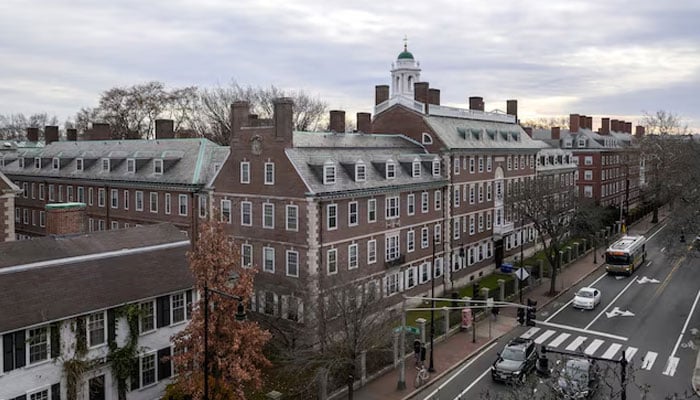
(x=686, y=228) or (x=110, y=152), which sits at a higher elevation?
(x=110, y=152)

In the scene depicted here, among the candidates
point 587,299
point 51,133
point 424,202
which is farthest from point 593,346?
point 51,133

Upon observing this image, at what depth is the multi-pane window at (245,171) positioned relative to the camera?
39.8m

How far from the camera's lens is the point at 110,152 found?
5569 cm

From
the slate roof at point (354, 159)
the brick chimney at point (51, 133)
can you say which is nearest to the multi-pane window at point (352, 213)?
the slate roof at point (354, 159)

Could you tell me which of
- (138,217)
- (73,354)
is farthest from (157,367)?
(138,217)

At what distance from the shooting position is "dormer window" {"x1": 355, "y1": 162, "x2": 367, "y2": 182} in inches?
1544

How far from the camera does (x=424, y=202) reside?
151ft

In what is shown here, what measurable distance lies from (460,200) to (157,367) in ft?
101

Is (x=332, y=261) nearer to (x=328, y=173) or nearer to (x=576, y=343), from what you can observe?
(x=328, y=173)

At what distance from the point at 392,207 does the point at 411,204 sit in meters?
2.72

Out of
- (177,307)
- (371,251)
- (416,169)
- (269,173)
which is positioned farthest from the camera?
(416,169)

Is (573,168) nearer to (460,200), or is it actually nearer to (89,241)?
(460,200)

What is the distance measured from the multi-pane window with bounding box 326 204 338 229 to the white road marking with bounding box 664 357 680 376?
67.3ft

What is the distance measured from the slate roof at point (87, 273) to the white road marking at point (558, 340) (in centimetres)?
2222
